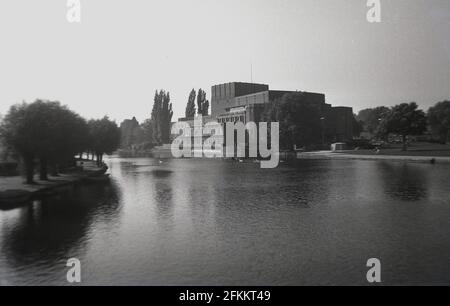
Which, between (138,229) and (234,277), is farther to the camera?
(138,229)

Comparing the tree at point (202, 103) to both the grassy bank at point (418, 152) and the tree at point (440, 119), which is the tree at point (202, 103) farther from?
the tree at point (440, 119)

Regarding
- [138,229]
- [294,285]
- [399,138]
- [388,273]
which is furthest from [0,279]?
[399,138]

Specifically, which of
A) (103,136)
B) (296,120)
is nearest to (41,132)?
(103,136)

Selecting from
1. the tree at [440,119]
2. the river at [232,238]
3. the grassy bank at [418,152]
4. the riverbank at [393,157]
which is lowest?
the river at [232,238]

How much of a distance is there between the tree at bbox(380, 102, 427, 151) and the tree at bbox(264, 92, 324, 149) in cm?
1919

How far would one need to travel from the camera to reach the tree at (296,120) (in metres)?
100

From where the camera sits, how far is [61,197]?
34500mm

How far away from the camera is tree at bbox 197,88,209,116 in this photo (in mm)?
161125

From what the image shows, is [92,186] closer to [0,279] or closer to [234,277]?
[0,279]

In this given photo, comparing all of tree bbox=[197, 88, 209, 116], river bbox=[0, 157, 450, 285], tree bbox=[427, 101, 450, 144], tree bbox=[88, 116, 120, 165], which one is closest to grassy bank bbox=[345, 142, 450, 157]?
tree bbox=[427, 101, 450, 144]

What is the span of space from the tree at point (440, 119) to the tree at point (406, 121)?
41877mm

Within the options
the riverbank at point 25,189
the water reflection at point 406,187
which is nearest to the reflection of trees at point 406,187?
the water reflection at point 406,187

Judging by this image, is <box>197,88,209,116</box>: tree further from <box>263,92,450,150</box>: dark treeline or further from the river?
the river
